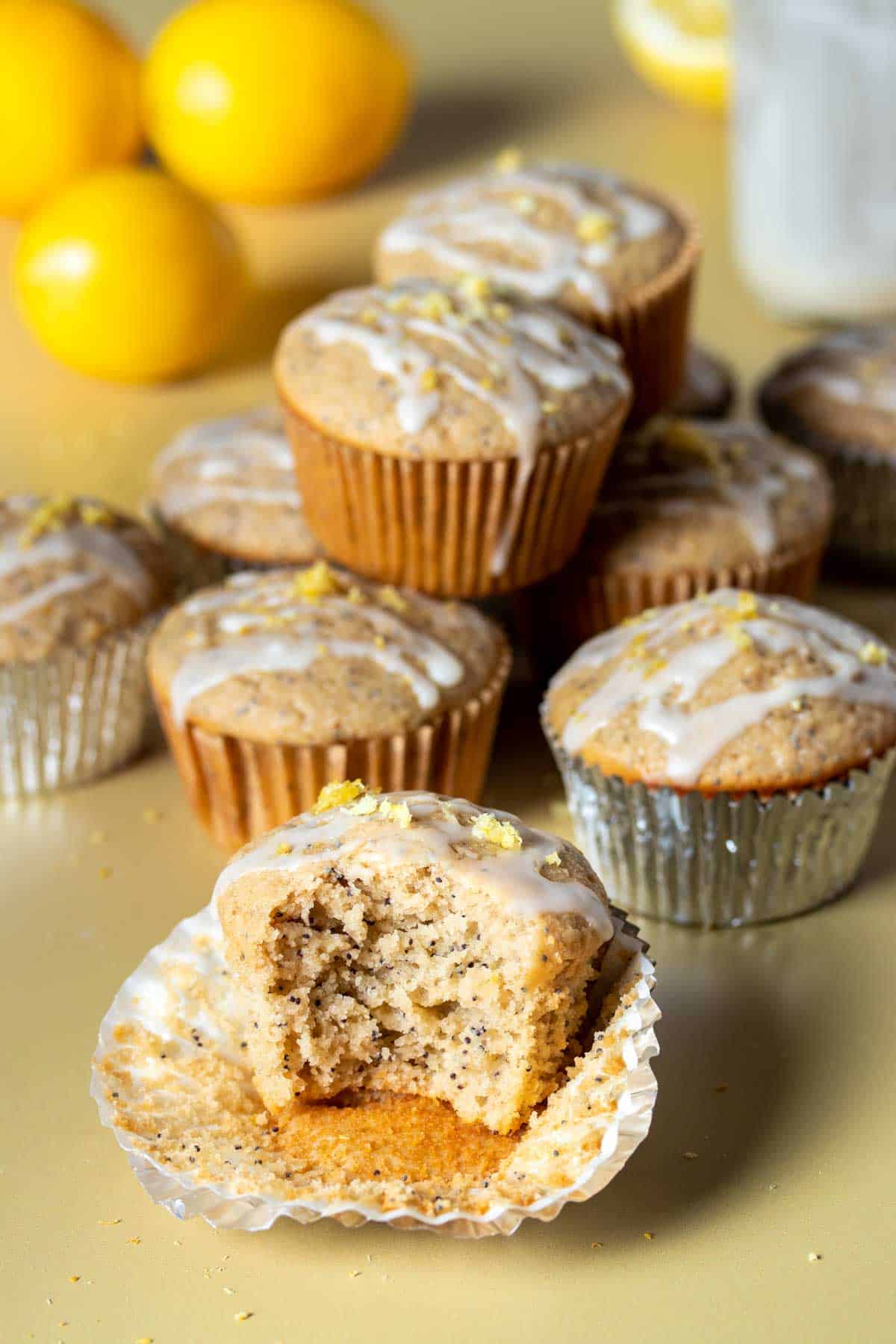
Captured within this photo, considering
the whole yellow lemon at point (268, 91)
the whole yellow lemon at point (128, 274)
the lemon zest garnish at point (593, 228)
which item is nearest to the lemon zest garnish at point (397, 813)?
the lemon zest garnish at point (593, 228)

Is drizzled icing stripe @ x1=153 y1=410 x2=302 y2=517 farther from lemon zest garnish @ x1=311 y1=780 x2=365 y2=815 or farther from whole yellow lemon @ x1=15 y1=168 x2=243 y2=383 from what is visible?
lemon zest garnish @ x1=311 y1=780 x2=365 y2=815

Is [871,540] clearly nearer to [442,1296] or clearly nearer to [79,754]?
[79,754]

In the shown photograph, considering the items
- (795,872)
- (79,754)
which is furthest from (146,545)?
(795,872)

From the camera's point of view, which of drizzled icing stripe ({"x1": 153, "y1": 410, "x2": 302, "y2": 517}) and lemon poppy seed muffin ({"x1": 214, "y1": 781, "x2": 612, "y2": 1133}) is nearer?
lemon poppy seed muffin ({"x1": 214, "y1": 781, "x2": 612, "y2": 1133})

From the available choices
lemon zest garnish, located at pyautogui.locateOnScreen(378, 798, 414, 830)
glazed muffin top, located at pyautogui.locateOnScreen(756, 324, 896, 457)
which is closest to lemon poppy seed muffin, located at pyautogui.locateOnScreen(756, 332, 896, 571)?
glazed muffin top, located at pyautogui.locateOnScreen(756, 324, 896, 457)

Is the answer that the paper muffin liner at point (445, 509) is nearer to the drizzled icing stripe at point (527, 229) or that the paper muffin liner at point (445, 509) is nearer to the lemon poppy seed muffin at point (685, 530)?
the lemon poppy seed muffin at point (685, 530)

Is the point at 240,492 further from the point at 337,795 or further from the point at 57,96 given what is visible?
the point at 57,96

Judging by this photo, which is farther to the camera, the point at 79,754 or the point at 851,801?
the point at 79,754
